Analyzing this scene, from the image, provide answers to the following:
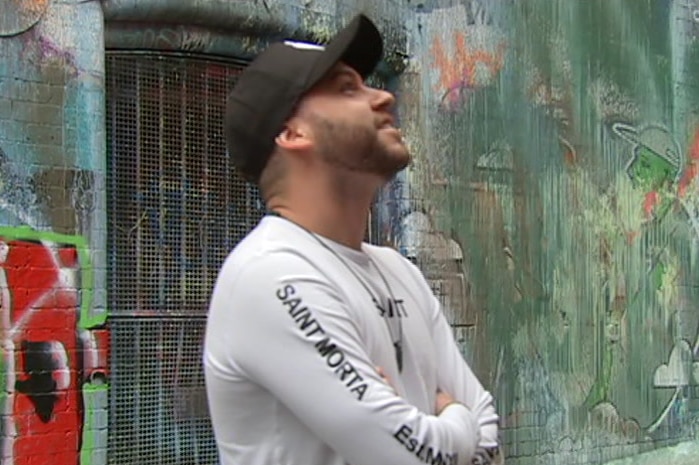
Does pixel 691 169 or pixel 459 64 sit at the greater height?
pixel 459 64

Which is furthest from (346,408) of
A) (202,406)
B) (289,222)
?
(202,406)

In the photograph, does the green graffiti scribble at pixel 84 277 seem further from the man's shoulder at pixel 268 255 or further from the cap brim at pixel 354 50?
the man's shoulder at pixel 268 255

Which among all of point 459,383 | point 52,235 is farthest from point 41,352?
point 459,383

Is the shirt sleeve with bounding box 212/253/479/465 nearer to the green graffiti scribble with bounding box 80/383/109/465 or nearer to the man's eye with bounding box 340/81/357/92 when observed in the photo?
the man's eye with bounding box 340/81/357/92

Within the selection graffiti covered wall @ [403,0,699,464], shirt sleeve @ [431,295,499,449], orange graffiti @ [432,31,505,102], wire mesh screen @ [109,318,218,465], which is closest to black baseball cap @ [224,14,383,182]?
shirt sleeve @ [431,295,499,449]

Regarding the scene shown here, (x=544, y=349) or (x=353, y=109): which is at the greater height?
(x=353, y=109)

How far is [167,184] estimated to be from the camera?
6.73 metres

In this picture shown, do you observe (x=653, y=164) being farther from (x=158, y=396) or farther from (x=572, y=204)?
(x=158, y=396)

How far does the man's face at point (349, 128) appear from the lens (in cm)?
230

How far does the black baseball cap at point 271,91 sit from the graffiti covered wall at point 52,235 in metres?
3.93

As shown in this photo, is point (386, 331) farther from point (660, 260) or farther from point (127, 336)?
point (660, 260)

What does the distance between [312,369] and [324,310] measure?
117mm

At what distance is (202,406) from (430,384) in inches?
177

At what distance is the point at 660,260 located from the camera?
371 inches
